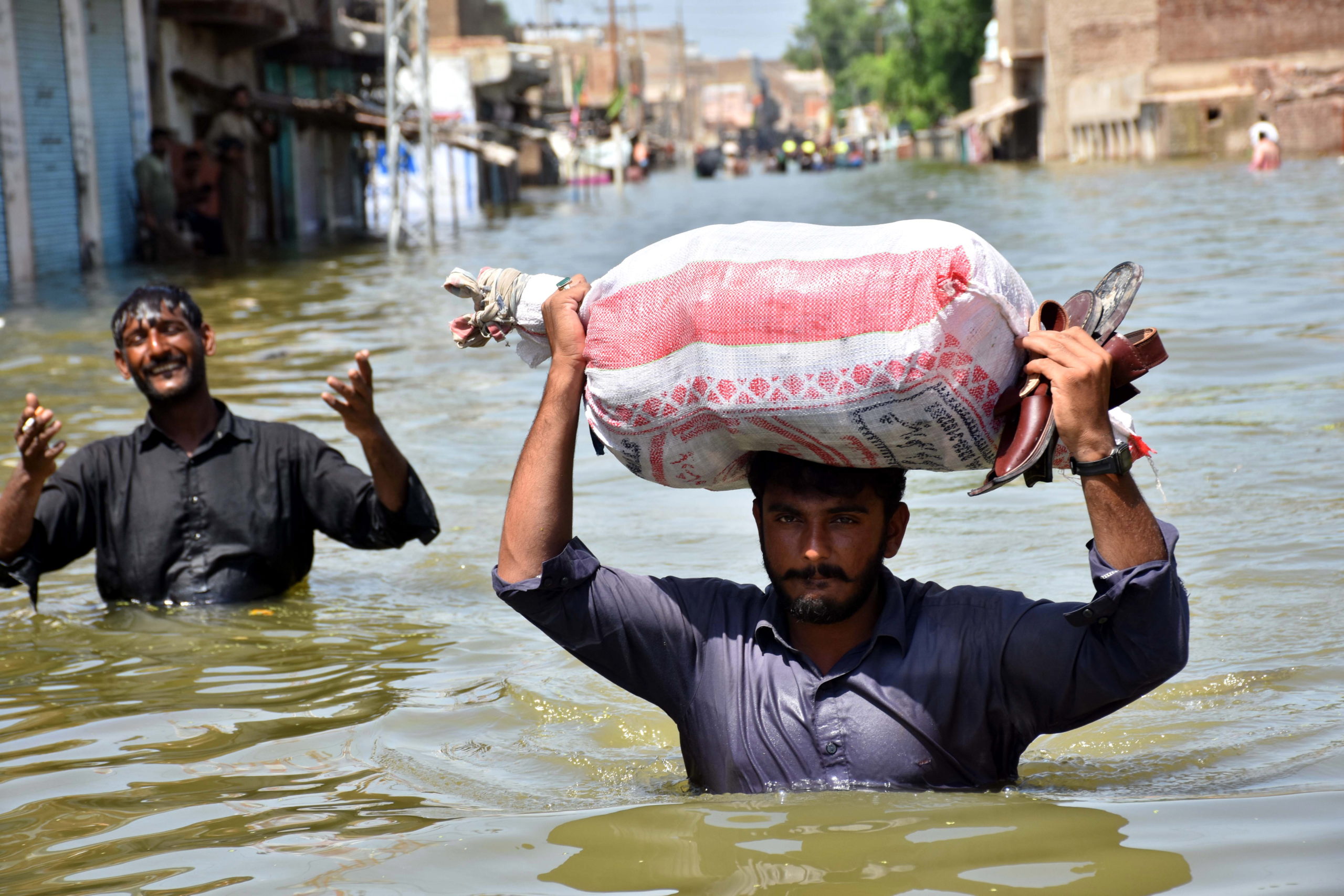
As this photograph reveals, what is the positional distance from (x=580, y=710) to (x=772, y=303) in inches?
93.5

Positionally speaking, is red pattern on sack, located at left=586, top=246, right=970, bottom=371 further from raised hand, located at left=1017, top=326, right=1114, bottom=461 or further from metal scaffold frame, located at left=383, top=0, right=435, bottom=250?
metal scaffold frame, located at left=383, top=0, right=435, bottom=250

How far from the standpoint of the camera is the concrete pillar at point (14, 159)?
16547 millimetres

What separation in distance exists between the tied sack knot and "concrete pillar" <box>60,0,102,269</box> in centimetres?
1712

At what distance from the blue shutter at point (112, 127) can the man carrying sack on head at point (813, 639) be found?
18.2 m

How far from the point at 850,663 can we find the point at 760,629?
18 cm

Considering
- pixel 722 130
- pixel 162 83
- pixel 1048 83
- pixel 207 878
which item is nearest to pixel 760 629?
pixel 207 878

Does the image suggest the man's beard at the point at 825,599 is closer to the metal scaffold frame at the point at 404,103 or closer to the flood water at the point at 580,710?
the flood water at the point at 580,710

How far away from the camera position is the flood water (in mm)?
2773

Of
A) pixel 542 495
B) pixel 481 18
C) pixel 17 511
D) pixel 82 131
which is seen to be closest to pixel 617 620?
pixel 542 495

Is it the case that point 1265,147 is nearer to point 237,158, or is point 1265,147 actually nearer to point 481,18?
point 237,158

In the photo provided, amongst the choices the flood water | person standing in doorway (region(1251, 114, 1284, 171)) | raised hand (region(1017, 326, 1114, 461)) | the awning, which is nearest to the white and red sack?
raised hand (region(1017, 326, 1114, 461))

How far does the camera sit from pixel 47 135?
1802 cm

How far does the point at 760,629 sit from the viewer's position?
3033 millimetres

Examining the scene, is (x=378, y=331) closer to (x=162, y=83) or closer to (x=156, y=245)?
(x=156, y=245)
